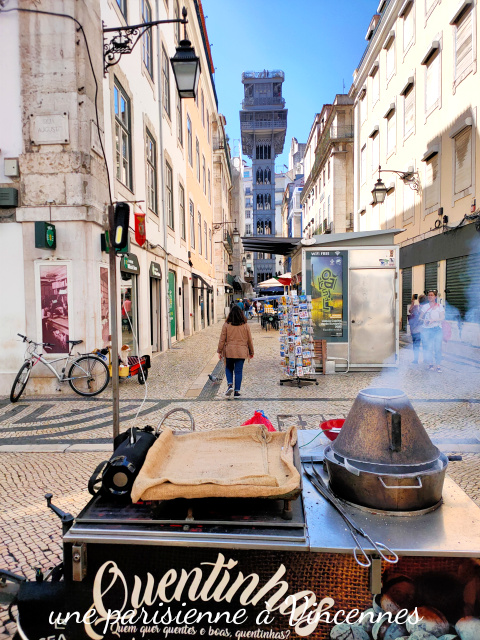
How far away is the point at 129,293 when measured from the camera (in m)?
11.1

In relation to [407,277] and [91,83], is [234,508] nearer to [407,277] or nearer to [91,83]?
[91,83]

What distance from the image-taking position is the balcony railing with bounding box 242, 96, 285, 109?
3275 inches

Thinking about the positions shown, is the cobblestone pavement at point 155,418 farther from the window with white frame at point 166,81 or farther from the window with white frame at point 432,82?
the window with white frame at point 166,81

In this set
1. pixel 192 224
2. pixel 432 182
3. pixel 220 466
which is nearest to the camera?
pixel 220 466

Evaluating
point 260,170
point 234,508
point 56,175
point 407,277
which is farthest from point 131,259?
point 260,170

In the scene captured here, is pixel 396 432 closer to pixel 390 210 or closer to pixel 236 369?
pixel 236 369

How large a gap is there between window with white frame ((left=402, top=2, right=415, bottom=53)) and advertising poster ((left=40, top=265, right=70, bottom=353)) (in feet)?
58.2

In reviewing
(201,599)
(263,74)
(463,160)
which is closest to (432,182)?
(463,160)

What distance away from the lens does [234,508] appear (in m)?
1.88

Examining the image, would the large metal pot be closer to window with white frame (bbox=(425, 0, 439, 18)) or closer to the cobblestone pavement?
the cobblestone pavement

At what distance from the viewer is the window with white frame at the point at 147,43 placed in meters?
13.3

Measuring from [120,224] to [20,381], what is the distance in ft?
18.9

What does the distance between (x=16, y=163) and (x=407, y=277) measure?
15.7 meters

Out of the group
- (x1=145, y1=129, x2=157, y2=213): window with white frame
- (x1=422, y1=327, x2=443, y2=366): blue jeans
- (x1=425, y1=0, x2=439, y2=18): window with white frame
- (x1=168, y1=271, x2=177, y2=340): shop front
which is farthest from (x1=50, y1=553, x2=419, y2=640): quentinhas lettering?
(x1=425, y1=0, x2=439, y2=18): window with white frame
